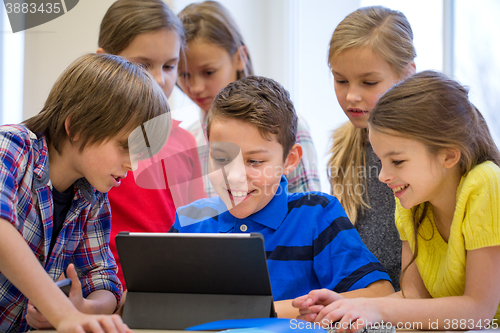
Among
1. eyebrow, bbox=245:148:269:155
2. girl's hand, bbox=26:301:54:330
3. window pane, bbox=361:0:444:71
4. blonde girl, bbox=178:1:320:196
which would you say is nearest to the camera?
girl's hand, bbox=26:301:54:330

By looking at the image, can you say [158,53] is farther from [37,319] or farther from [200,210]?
[37,319]

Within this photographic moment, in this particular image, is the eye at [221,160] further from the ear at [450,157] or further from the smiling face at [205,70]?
the smiling face at [205,70]

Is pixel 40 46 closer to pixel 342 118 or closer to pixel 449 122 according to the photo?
pixel 342 118

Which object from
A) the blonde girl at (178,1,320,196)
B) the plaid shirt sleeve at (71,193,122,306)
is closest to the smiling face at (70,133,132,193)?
the plaid shirt sleeve at (71,193,122,306)

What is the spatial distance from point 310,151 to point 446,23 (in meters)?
0.79

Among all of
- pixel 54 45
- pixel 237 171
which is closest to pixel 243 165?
pixel 237 171

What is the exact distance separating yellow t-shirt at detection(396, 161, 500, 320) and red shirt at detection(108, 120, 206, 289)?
1.84 feet

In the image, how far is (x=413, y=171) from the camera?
0.86m

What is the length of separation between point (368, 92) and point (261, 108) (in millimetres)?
339

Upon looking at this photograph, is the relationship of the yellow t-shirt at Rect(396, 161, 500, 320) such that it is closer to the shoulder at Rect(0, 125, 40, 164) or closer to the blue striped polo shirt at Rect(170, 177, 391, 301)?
the blue striped polo shirt at Rect(170, 177, 391, 301)

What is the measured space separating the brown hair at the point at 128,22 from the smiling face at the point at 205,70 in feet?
0.64

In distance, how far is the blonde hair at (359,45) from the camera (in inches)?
45.9

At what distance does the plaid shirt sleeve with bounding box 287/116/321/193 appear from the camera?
140 cm

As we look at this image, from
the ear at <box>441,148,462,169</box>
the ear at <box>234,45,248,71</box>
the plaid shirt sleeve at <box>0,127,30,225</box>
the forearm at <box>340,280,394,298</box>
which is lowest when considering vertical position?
the forearm at <box>340,280,394,298</box>
